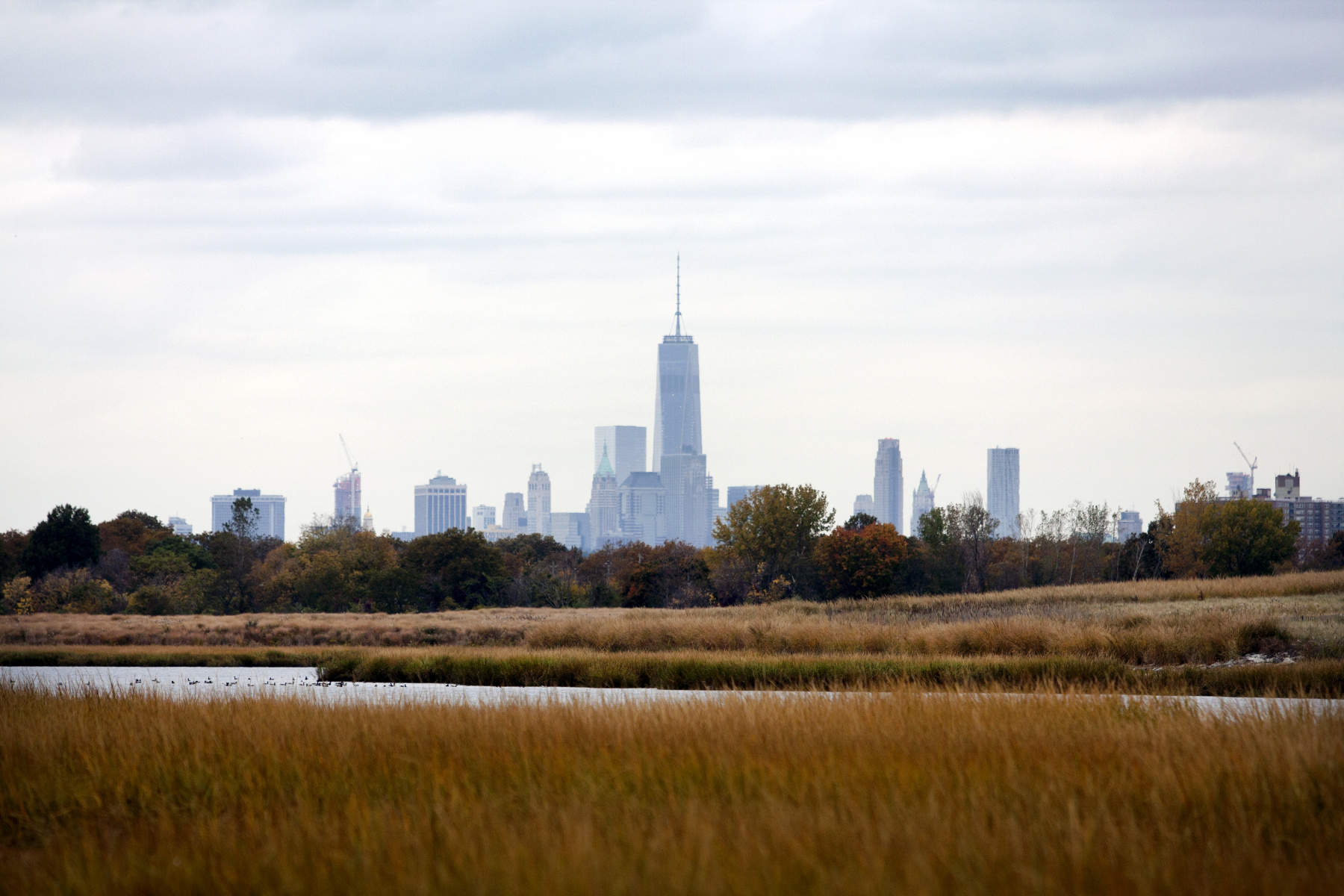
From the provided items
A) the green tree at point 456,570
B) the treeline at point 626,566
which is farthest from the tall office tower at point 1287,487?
the green tree at point 456,570

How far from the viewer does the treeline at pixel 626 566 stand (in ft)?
226

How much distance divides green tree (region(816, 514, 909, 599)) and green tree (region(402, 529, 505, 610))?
23.9m

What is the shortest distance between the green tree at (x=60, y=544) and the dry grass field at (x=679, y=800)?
75285 millimetres

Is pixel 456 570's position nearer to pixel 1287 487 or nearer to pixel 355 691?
pixel 355 691

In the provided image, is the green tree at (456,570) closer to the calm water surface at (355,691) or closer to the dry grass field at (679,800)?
the calm water surface at (355,691)

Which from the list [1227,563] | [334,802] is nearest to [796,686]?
[334,802]

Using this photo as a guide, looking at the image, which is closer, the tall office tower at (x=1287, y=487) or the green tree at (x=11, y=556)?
the green tree at (x=11, y=556)

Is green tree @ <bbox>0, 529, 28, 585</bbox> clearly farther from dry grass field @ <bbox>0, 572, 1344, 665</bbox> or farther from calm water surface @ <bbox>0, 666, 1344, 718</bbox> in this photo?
calm water surface @ <bbox>0, 666, 1344, 718</bbox>

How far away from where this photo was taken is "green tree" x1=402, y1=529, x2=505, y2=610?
70.5m

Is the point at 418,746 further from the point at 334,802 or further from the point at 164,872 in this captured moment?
the point at 164,872

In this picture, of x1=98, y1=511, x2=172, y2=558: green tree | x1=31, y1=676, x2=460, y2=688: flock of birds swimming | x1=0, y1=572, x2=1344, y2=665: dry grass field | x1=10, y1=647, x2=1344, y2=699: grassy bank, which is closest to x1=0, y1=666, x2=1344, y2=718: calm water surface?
x1=31, y1=676, x2=460, y2=688: flock of birds swimming

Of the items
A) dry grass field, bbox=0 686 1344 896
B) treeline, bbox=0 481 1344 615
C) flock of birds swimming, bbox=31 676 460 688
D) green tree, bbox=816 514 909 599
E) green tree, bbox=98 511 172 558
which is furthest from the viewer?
green tree, bbox=98 511 172 558

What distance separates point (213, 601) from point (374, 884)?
70041mm

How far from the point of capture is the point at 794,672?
23172 millimetres
